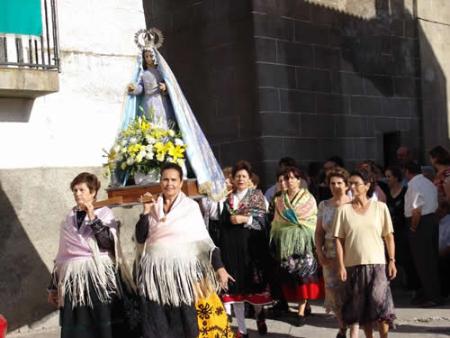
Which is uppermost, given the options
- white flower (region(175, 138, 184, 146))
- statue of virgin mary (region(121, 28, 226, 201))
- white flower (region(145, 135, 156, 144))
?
statue of virgin mary (region(121, 28, 226, 201))

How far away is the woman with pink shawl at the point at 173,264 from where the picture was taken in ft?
22.6

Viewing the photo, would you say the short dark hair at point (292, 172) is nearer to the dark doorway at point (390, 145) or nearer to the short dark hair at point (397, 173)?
the short dark hair at point (397, 173)

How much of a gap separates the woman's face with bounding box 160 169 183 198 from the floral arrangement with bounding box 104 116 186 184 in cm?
66

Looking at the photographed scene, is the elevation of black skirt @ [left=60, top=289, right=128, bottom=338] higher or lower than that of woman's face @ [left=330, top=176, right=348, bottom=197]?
lower

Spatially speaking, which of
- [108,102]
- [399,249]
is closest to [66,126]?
[108,102]

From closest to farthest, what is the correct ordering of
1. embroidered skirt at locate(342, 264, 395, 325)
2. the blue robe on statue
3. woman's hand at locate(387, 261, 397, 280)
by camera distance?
embroidered skirt at locate(342, 264, 395, 325)
woman's hand at locate(387, 261, 397, 280)
the blue robe on statue

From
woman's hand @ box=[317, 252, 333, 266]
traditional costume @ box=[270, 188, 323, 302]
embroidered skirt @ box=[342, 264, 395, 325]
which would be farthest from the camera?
traditional costume @ box=[270, 188, 323, 302]

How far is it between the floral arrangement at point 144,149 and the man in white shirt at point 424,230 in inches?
131

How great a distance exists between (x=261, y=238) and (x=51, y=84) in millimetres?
2668

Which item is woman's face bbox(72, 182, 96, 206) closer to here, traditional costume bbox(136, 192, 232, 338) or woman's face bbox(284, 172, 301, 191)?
traditional costume bbox(136, 192, 232, 338)

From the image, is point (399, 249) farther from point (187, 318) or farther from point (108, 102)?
point (187, 318)

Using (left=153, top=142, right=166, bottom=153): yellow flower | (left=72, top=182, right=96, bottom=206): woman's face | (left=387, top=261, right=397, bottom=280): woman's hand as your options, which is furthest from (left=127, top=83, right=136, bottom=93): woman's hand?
(left=387, top=261, right=397, bottom=280): woman's hand

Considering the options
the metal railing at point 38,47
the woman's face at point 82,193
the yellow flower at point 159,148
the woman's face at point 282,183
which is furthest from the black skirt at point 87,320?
Result: the metal railing at point 38,47

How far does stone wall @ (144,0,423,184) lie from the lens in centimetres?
1307
